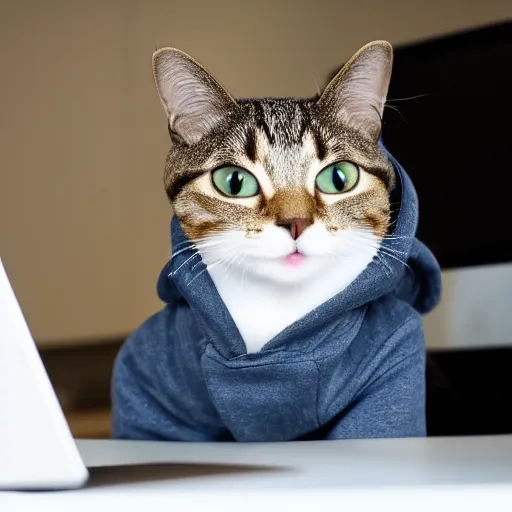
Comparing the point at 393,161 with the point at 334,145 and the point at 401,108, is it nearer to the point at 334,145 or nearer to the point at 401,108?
the point at 334,145

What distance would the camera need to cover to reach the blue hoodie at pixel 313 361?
527mm

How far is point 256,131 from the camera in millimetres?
529

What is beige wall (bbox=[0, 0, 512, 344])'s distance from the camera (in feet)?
1.86

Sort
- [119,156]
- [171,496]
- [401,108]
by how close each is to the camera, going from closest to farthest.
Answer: [171,496] < [119,156] < [401,108]

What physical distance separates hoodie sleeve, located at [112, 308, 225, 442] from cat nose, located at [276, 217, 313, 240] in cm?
18

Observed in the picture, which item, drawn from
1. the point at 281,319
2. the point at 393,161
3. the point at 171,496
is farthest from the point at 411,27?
the point at 171,496

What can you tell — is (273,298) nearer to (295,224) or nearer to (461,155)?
(295,224)

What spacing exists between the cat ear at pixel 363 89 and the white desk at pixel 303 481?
24cm

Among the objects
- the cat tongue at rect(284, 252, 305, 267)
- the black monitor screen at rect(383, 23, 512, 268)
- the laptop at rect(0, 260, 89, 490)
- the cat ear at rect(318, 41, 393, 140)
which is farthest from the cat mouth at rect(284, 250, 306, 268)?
the black monitor screen at rect(383, 23, 512, 268)

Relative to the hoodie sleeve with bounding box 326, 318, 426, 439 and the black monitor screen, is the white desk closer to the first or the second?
the hoodie sleeve with bounding box 326, 318, 426, 439

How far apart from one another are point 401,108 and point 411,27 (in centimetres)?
28

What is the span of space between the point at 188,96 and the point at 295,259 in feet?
0.47

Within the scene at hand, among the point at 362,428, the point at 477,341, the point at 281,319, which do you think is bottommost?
the point at 477,341

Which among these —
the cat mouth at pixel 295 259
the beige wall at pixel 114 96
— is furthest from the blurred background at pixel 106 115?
the cat mouth at pixel 295 259
